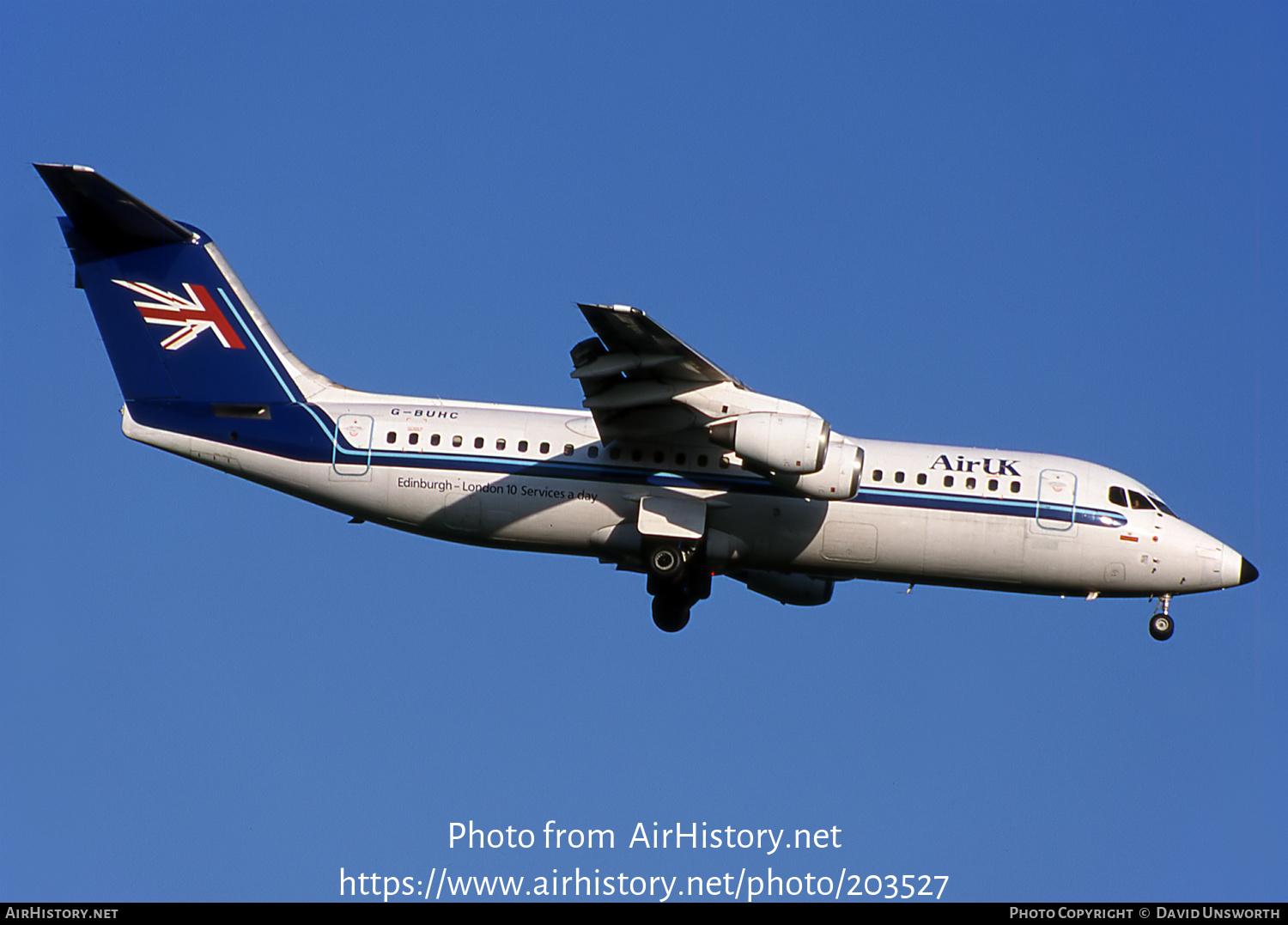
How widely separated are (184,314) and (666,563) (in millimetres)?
7015

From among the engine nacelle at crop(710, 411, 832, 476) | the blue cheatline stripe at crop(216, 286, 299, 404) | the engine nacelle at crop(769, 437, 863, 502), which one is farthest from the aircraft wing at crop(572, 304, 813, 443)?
the blue cheatline stripe at crop(216, 286, 299, 404)

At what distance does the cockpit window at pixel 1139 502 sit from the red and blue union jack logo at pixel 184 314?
36.9ft

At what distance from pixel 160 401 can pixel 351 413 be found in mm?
2438

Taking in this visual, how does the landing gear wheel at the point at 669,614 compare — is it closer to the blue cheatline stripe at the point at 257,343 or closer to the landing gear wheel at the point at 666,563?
the landing gear wheel at the point at 666,563

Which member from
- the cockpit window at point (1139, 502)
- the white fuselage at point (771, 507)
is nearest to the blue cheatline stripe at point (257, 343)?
the white fuselage at point (771, 507)

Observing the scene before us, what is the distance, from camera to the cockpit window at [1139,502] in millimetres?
20031

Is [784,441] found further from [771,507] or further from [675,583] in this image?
[675,583]

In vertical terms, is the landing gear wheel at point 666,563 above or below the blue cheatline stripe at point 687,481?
below

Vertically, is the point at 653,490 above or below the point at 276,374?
below

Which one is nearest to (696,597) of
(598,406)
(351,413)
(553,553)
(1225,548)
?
(553,553)

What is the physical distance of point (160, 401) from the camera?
20.5 meters

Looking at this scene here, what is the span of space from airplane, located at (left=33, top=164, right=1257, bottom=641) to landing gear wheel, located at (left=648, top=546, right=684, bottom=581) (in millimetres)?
22

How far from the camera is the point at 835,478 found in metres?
18.8

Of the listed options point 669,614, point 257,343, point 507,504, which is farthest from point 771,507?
point 257,343
